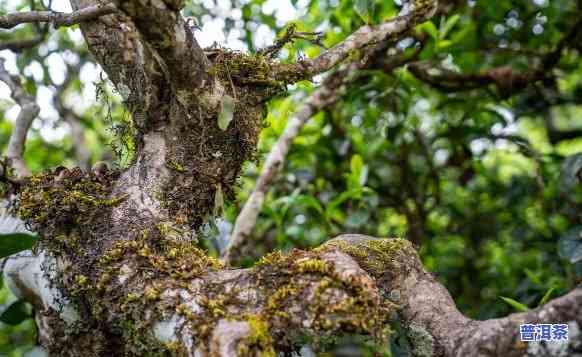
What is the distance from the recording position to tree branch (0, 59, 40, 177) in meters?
1.64

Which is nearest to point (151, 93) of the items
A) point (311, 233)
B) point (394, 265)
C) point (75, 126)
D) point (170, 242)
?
point (170, 242)

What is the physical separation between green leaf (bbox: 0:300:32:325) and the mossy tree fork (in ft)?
0.57

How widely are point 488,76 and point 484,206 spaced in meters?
1.03

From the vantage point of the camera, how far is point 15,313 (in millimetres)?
1673

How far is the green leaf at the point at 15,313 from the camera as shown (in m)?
1.66

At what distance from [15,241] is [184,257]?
13.0 inches

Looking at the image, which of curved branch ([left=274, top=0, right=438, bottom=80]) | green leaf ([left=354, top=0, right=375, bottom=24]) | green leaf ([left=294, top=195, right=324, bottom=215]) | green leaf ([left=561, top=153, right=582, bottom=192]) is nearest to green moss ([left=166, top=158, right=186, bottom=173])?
curved branch ([left=274, top=0, right=438, bottom=80])

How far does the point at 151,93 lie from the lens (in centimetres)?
129

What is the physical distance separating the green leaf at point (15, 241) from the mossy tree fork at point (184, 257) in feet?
0.35

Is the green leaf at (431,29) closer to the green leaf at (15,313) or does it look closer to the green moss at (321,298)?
the green moss at (321,298)

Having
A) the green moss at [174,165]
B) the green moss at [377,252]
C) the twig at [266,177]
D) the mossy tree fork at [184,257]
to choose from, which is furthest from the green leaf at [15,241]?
the twig at [266,177]

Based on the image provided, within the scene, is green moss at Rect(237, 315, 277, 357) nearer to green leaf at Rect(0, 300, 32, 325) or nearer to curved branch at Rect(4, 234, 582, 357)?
curved branch at Rect(4, 234, 582, 357)

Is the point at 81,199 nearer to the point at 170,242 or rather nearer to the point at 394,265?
the point at 170,242

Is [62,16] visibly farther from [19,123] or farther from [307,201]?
[307,201]
